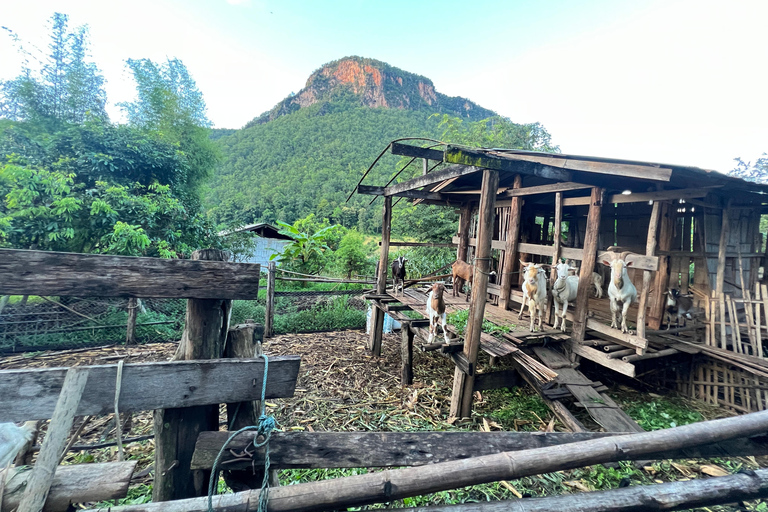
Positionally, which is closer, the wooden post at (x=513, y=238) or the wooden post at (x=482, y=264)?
the wooden post at (x=482, y=264)

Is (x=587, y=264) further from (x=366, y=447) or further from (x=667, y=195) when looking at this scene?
(x=366, y=447)

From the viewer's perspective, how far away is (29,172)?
6602mm

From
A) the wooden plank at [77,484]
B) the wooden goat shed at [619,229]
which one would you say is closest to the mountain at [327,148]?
the wooden goat shed at [619,229]

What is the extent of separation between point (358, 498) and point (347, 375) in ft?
16.1

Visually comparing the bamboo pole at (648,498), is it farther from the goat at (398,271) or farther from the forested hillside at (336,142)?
the forested hillside at (336,142)

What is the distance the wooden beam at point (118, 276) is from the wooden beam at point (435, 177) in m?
3.51

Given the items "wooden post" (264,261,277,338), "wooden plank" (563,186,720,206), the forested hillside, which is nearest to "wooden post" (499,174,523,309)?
"wooden plank" (563,186,720,206)

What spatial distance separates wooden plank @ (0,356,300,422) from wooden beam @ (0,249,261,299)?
0.38m

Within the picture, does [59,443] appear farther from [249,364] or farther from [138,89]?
[138,89]

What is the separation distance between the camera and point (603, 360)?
459 centimetres

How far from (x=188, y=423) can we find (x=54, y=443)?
59 cm

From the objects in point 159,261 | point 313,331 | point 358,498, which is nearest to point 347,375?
point 313,331

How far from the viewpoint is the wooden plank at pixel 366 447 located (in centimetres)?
179

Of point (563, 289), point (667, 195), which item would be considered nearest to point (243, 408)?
point (563, 289)
